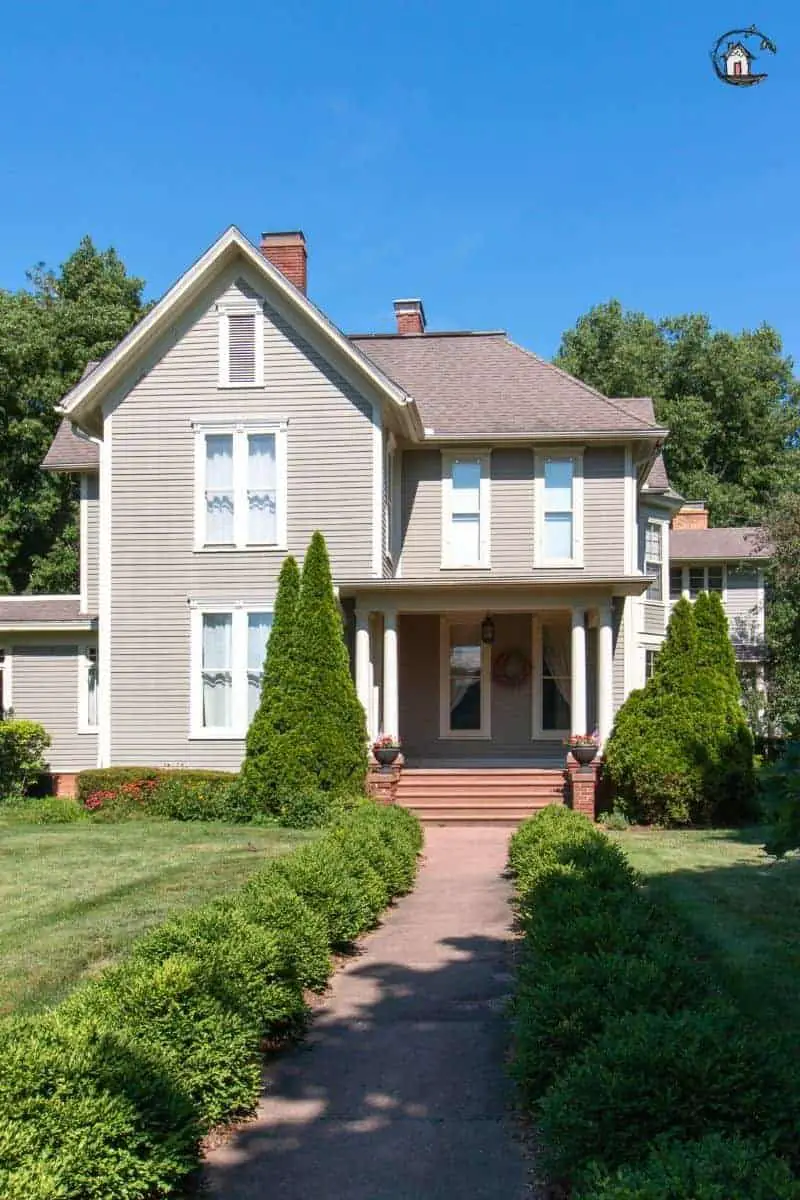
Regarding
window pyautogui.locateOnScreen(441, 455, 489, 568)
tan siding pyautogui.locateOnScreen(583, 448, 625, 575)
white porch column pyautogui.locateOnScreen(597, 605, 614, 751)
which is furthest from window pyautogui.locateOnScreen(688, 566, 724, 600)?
white porch column pyautogui.locateOnScreen(597, 605, 614, 751)

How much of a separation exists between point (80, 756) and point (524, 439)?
1013 centimetres

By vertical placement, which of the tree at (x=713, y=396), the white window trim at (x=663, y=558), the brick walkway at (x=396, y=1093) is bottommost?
the brick walkway at (x=396, y=1093)

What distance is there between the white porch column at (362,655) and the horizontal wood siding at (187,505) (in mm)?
708

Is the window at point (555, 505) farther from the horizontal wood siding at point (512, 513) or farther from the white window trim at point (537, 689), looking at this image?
the white window trim at point (537, 689)

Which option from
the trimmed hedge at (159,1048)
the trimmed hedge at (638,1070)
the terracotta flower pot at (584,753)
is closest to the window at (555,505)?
the terracotta flower pot at (584,753)

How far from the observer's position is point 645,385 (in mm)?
45031

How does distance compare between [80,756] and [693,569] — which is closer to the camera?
[80,756]

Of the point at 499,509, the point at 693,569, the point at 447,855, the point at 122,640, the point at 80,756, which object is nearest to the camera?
the point at 447,855

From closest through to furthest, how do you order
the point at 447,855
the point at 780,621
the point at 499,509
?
the point at 447,855, the point at 499,509, the point at 780,621

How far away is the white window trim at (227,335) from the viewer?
18188mm

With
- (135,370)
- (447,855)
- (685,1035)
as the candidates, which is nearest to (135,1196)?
(685,1035)

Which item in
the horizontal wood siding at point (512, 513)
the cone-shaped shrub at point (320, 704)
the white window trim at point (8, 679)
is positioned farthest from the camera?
the white window trim at point (8, 679)

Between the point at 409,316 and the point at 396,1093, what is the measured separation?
64.2 ft

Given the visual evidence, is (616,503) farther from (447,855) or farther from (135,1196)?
(135,1196)
